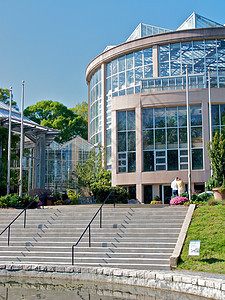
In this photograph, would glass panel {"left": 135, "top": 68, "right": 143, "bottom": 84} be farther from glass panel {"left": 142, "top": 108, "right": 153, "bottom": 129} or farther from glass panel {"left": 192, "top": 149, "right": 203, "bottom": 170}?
glass panel {"left": 192, "top": 149, "right": 203, "bottom": 170}

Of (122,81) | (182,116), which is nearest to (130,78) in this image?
(122,81)

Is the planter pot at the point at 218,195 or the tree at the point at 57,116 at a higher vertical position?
the tree at the point at 57,116

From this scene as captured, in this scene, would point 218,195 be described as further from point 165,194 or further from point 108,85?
point 108,85

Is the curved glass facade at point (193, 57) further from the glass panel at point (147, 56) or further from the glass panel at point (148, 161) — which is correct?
the glass panel at point (148, 161)

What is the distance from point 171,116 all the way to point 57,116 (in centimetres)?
2515

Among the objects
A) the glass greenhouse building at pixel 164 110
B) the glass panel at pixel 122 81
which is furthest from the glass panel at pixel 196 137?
the glass panel at pixel 122 81

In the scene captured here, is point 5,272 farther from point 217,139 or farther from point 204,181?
point 204,181

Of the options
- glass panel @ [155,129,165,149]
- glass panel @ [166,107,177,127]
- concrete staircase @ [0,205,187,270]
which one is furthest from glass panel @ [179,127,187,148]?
concrete staircase @ [0,205,187,270]

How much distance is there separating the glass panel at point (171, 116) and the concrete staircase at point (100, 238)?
55.0ft

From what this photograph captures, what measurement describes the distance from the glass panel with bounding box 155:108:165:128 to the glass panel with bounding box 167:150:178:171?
→ 2.53 metres

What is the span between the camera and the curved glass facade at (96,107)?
145 ft

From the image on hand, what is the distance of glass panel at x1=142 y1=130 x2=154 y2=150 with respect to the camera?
34.6 m

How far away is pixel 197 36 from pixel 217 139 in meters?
18.8

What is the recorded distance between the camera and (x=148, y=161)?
113 ft
